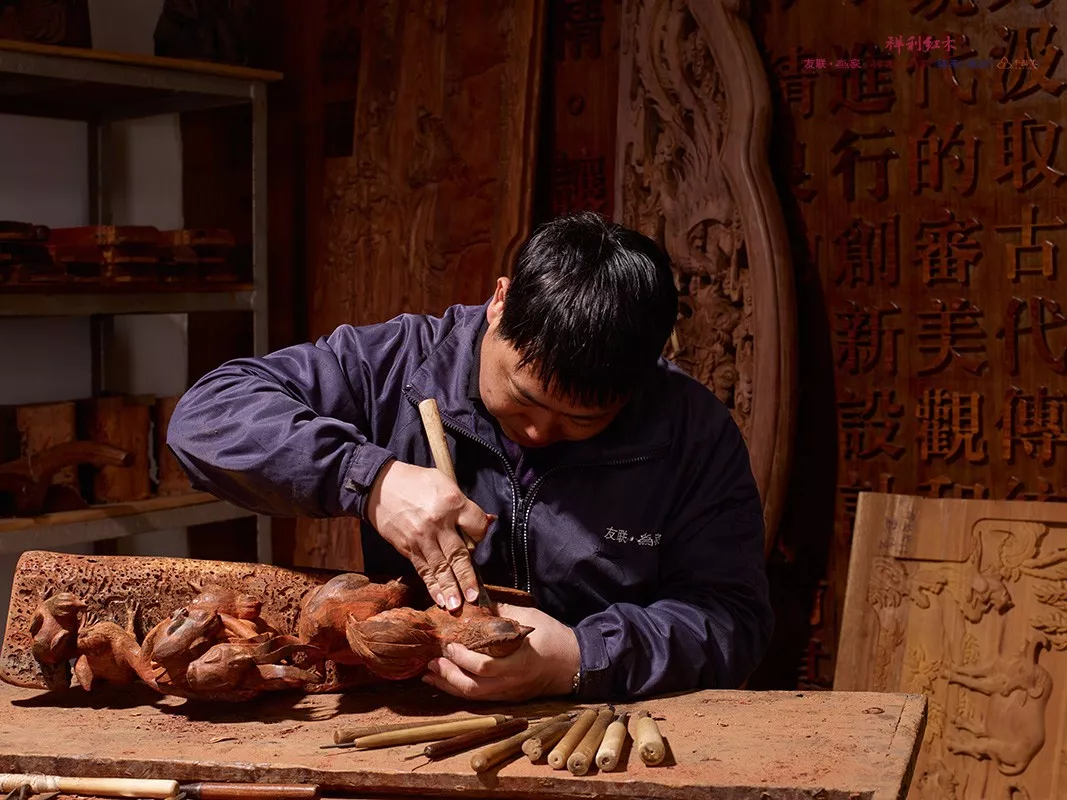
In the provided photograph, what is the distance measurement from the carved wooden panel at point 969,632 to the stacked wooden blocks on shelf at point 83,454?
81.0 inches

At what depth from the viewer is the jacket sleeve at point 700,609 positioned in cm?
197

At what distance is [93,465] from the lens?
12.5 feet

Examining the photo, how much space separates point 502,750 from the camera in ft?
5.49

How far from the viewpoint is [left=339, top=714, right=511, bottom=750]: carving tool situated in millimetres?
1729

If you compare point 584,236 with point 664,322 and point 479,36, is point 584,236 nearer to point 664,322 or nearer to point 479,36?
point 664,322

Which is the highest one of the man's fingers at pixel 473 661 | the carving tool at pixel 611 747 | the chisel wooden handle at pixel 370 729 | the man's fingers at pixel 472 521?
the man's fingers at pixel 472 521

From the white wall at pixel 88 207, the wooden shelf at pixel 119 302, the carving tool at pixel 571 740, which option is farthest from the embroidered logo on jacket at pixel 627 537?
the white wall at pixel 88 207

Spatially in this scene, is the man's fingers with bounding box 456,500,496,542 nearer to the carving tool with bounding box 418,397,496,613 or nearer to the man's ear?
the carving tool with bounding box 418,397,496,613

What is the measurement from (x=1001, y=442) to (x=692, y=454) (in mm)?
1395

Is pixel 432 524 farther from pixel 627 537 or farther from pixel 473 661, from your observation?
pixel 627 537

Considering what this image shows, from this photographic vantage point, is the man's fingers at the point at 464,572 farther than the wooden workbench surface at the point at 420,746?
Yes

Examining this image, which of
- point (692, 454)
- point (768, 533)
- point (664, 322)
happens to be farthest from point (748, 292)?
point (664, 322)

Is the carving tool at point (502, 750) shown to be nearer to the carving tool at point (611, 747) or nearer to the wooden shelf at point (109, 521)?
the carving tool at point (611, 747)

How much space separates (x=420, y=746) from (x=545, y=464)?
1.94 ft
